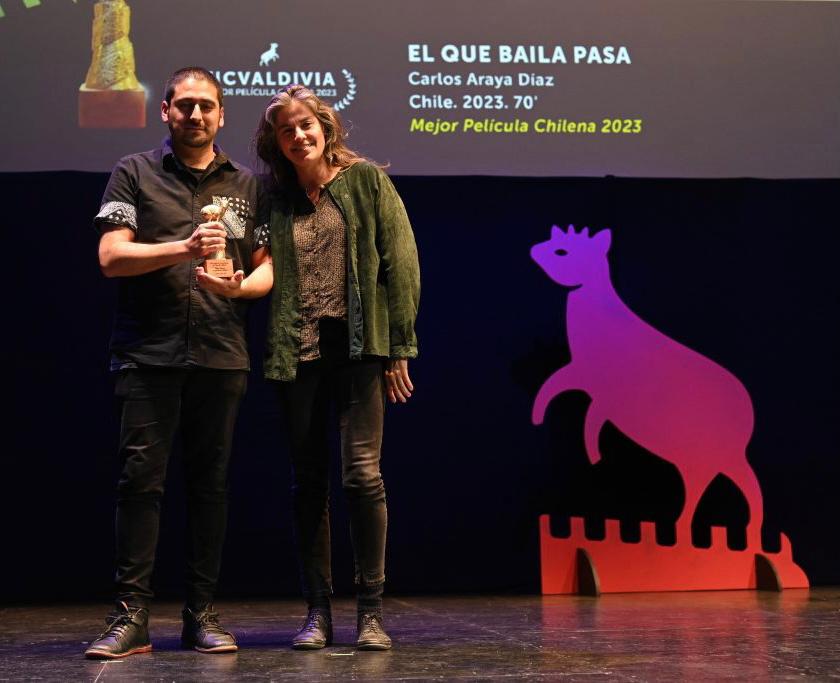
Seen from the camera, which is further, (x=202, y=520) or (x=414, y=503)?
(x=414, y=503)

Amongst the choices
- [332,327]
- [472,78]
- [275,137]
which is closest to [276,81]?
[472,78]

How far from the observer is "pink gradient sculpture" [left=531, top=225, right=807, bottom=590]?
140 inches

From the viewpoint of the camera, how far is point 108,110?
343 centimetres

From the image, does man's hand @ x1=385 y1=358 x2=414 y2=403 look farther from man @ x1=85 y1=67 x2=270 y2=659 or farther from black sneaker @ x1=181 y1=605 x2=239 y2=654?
black sneaker @ x1=181 y1=605 x2=239 y2=654

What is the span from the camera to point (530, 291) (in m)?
3.56

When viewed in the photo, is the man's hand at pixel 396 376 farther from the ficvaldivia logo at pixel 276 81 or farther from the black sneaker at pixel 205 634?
the ficvaldivia logo at pixel 276 81

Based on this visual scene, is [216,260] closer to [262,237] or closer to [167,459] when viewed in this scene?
[262,237]

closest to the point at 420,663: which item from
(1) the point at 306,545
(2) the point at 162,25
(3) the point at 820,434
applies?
(1) the point at 306,545

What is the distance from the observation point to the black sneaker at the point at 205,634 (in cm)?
225

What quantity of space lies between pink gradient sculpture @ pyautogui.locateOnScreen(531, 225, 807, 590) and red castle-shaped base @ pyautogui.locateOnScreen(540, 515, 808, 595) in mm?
51

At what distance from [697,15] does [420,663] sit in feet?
8.27

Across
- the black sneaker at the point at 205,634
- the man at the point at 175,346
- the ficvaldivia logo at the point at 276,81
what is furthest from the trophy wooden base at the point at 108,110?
the black sneaker at the point at 205,634

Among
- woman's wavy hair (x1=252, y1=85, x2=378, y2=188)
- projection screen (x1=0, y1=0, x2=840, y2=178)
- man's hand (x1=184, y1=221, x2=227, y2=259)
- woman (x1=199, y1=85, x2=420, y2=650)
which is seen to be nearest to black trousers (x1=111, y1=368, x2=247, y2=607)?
woman (x1=199, y1=85, x2=420, y2=650)

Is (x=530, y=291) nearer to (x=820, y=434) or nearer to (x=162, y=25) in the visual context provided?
(x=820, y=434)
